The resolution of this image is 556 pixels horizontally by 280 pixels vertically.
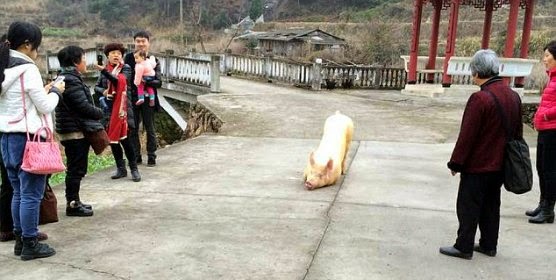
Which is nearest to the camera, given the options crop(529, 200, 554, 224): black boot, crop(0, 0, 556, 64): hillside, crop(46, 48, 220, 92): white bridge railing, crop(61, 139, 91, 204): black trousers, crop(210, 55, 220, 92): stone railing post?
crop(61, 139, 91, 204): black trousers

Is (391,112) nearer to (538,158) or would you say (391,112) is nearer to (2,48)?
(538,158)

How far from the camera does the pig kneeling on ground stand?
5988 millimetres

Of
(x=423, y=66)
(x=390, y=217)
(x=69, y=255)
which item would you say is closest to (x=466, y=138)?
(x=390, y=217)

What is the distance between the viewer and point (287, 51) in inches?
1417

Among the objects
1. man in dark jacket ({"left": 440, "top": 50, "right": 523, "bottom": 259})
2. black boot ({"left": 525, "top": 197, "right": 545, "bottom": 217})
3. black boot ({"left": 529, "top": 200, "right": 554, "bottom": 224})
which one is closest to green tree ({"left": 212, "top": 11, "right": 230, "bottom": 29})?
black boot ({"left": 525, "top": 197, "right": 545, "bottom": 217})

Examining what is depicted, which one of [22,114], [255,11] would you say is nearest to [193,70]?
[22,114]

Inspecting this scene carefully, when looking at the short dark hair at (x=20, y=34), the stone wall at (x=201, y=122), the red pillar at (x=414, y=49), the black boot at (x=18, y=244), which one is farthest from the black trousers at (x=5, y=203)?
the red pillar at (x=414, y=49)

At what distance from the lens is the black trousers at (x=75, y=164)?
478cm

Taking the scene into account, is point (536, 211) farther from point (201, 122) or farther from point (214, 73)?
point (214, 73)

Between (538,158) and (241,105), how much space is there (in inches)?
331

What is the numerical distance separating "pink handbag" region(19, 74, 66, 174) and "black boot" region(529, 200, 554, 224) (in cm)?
418

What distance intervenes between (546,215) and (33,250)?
14.5 feet

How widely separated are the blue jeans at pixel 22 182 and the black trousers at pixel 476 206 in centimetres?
308

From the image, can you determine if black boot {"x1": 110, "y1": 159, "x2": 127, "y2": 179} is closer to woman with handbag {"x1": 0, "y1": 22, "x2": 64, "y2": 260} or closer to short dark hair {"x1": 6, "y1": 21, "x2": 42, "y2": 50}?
woman with handbag {"x1": 0, "y1": 22, "x2": 64, "y2": 260}
